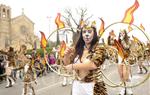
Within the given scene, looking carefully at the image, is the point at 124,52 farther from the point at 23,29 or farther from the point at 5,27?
the point at 23,29

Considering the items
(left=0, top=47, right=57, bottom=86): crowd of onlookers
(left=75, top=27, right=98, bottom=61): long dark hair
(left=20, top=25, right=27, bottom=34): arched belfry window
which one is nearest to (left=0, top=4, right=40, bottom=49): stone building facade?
(left=20, top=25, right=27, bottom=34): arched belfry window

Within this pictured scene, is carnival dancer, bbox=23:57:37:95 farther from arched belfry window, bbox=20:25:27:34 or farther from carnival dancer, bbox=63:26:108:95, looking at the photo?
arched belfry window, bbox=20:25:27:34

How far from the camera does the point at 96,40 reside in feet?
16.7

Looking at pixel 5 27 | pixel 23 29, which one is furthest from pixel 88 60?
pixel 23 29

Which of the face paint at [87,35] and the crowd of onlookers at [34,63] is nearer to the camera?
the face paint at [87,35]

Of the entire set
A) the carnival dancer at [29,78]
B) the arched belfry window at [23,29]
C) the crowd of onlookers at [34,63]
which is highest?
the arched belfry window at [23,29]

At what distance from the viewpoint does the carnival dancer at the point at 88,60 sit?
16.0 ft

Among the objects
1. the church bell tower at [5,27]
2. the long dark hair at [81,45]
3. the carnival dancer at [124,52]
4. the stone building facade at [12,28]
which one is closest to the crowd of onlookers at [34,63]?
the carnival dancer at [124,52]

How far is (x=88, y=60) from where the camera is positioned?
482 cm

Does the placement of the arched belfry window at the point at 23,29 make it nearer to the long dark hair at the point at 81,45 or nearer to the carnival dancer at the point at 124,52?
the carnival dancer at the point at 124,52

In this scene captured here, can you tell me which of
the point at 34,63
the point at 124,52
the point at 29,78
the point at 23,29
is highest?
the point at 23,29

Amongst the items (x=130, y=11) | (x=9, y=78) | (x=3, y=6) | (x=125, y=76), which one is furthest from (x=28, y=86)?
(x=3, y=6)

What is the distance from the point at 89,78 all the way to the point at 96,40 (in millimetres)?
448

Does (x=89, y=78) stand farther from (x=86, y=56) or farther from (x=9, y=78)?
(x=9, y=78)
